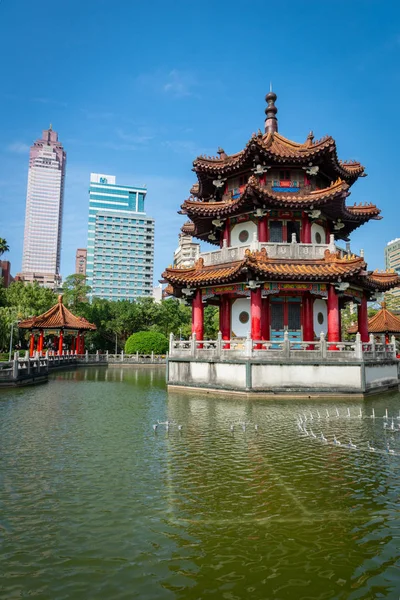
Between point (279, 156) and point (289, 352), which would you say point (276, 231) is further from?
point (289, 352)

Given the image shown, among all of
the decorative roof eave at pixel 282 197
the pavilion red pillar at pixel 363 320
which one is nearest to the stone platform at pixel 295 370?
the pavilion red pillar at pixel 363 320

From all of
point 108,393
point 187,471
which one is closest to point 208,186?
point 108,393

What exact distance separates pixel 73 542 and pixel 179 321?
5838cm

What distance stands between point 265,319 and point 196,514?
16633mm

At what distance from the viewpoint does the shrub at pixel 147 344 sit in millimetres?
52656

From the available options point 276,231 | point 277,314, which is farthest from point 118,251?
point 277,314

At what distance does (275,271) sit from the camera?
20297 millimetres

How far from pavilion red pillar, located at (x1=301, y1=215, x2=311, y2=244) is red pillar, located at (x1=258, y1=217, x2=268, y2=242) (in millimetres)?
2033

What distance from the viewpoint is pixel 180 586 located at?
15.0 ft

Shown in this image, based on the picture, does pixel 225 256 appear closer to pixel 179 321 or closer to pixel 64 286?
pixel 179 321

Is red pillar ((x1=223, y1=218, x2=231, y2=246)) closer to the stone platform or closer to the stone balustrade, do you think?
the stone balustrade

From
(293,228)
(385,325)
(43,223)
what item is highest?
(43,223)

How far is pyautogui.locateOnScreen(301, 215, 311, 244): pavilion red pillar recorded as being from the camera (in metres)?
23.3

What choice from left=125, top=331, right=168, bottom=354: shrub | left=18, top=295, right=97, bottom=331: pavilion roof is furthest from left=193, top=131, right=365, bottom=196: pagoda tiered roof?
left=125, top=331, right=168, bottom=354: shrub
